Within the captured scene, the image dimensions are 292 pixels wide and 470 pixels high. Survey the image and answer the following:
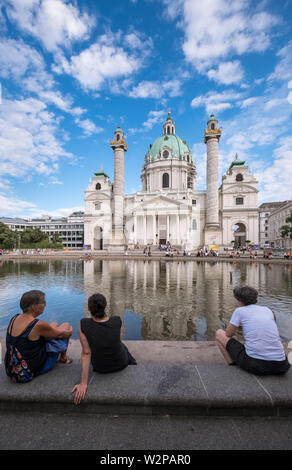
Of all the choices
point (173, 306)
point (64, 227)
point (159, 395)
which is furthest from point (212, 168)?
point (64, 227)

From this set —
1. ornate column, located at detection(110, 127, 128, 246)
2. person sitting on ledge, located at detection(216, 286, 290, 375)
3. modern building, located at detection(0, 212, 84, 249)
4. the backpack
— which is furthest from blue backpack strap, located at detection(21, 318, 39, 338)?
modern building, located at detection(0, 212, 84, 249)

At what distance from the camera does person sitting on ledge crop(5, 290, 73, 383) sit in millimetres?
2859

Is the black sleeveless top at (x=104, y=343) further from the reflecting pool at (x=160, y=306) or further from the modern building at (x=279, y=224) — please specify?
the modern building at (x=279, y=224)

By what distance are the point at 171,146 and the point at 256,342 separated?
7035cm

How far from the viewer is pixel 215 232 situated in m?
49.8

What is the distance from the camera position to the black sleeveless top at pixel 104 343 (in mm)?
2900

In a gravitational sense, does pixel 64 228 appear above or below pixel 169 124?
below

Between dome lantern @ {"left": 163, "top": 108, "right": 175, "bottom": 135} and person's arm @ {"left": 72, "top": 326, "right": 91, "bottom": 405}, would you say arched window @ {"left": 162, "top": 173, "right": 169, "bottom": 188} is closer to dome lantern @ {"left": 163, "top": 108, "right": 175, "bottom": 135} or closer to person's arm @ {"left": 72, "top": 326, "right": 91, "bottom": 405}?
dome lantern @ {"left": 163, "top": 108, "right": 175, "bottom": 135}

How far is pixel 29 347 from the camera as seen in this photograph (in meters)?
2.90

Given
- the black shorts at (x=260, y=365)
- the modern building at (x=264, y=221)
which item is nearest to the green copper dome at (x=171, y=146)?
the modern building at (x=264, y=221)

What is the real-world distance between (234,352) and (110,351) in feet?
5.87

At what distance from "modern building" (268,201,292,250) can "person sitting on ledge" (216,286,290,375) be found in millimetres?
66112
